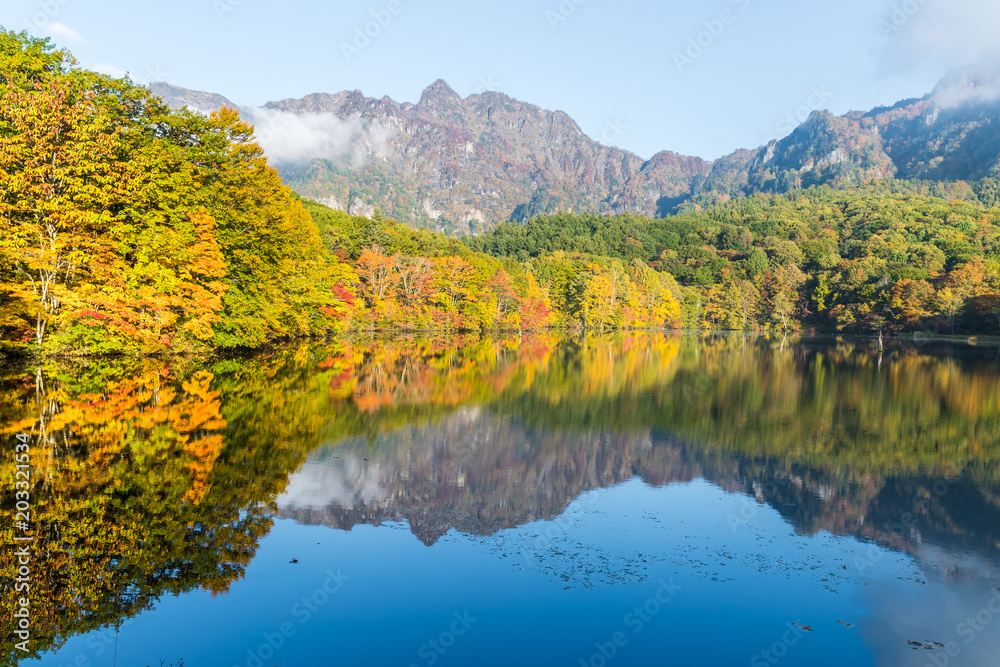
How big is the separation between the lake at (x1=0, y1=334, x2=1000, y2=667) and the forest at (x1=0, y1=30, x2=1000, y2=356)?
542cm

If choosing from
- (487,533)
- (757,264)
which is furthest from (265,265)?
(757,264)

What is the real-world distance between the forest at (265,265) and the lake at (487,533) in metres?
5.42

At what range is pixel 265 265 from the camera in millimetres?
32500

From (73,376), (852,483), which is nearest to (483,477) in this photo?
(852,483)

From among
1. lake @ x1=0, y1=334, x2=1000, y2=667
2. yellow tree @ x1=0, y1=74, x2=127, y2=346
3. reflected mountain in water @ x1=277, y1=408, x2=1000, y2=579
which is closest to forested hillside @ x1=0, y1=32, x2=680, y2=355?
yellow tree @ x1=0, y1=74, x2=127, y2=346

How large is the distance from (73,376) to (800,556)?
70.4ft

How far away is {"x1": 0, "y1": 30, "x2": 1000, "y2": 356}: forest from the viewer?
69.4 feet

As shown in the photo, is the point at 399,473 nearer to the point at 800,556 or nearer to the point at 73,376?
the point at 800,556

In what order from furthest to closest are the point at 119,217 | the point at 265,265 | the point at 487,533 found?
the point at 265,265 → the point at 119,217 → the point at 487,533

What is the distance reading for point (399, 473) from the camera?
1173 cm

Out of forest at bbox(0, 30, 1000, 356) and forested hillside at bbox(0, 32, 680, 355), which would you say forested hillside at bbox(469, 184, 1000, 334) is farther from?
forested hillside at bbox(0, 32, 680, 355)

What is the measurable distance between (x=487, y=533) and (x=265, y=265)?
2734 centimetres

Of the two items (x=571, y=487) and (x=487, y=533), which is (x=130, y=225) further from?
(x=487, y=533)

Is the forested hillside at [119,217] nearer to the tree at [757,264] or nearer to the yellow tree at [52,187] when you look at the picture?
the yellow tree at [52,187]
